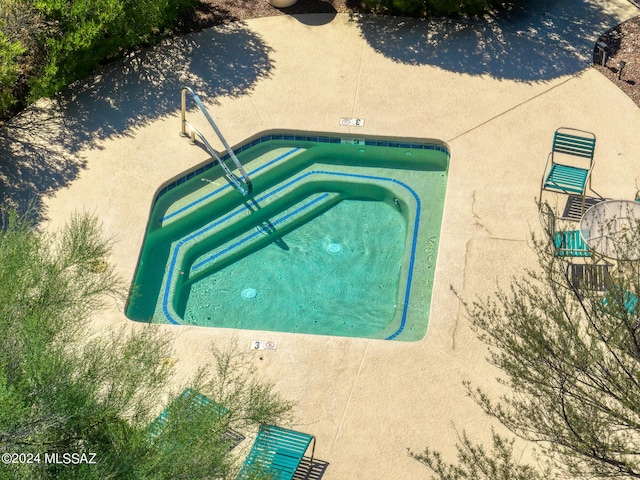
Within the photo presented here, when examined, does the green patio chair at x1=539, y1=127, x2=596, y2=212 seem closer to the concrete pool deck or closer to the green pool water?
the concrete pool deck

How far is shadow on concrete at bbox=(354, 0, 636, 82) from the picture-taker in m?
15.6

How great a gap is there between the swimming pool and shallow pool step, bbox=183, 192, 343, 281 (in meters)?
0.02

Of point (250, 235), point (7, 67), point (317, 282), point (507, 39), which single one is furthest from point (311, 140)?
point (7, 67)

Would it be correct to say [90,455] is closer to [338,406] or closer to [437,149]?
[338,406]

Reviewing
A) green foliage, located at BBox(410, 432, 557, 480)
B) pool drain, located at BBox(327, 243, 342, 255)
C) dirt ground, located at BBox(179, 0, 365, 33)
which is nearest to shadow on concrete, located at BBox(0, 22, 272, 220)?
dirt ground, located at BBox(179, 0, 365, 33)

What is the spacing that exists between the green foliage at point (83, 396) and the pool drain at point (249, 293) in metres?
2.09

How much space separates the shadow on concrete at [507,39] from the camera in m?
15.6

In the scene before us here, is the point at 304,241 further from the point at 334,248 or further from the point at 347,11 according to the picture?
the point at 347,11

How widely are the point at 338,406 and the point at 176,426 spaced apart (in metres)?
2.77

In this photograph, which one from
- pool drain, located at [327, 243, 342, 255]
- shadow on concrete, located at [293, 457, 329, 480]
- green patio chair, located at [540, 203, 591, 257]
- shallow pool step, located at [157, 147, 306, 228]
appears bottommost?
shadow on concrete, located at [293, 457, 329, 480]

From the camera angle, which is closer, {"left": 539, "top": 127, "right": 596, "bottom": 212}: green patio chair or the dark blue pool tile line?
{"left": 539, "top": 127, "right": 596, "bottom": 212}: green patio chair

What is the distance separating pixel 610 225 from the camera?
40.9ft

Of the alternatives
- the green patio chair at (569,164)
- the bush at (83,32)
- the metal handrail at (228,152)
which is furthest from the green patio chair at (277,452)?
the bush at (83,32)

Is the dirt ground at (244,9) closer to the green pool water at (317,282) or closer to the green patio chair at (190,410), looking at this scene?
the green pool water at (317,282)
